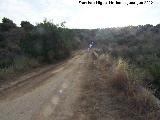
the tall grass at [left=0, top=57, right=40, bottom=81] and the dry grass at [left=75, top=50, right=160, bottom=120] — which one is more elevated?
the dry grass at [left=75, top=50, right=160, bottom=120]

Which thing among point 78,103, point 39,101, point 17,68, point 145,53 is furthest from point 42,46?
point 78,103

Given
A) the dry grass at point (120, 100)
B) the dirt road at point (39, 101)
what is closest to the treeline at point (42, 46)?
the dirt road at point (39, 101)

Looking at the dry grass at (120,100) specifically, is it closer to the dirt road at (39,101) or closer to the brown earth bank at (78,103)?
the brown earth bank at (78,103)

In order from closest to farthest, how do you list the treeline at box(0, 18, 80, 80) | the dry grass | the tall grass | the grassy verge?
the dry grass < the grassy verge < the tall grass < the treeline at box(0, 18, 80, 80)

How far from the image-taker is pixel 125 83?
528 inches

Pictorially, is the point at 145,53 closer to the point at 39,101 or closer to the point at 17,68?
the point at 17,68

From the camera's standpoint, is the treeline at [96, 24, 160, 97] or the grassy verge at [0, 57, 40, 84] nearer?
the treeline at [96, 24, 160, 97]

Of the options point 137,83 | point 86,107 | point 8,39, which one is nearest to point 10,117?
point 86,107

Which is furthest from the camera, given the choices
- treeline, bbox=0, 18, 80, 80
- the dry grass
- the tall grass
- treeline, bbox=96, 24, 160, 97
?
treeline, bbox=0, 18, 80, 80

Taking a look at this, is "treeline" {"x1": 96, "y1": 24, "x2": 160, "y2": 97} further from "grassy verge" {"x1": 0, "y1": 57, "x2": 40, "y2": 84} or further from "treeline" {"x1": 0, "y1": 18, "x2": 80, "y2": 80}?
"grassy verge" {"x1": 0, "y1": 57, "x2": 40, "y2": 84}

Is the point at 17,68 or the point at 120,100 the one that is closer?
the point at 120,100

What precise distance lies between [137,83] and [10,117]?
4.99 metres

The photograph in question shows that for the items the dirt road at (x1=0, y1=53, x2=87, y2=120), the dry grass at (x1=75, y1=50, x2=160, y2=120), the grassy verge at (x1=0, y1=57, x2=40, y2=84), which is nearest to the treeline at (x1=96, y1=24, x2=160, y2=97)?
the dry grass at (x1=75, y1=50, x2=160, y2=120)

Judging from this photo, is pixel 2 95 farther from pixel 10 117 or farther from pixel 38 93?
pixel 10 117
